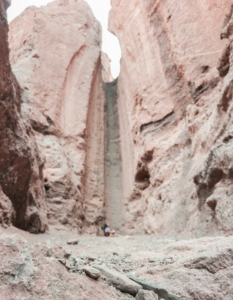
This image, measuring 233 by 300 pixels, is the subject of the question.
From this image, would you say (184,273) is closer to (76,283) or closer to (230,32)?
(76,283)

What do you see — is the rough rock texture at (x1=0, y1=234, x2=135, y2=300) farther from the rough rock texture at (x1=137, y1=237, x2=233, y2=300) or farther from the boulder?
the rough rock texture at (x1=137, y1=237, x2=233, y2=300)

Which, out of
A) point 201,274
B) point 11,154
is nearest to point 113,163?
point 11,154

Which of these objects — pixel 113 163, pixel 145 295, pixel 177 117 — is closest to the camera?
pixel 145 295

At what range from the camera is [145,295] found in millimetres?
1258

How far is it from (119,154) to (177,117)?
3.83 meters

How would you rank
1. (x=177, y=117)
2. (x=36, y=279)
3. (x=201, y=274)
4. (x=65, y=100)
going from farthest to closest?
(x=65, y=100) < (x=177, y=117) < (x=201, y=274) < (x=36, y=279)

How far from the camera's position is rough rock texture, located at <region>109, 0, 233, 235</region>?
389 cm

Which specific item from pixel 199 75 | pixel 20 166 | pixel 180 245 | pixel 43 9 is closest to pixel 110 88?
pixel 43 9

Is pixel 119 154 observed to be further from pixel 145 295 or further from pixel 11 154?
pixel 145 295

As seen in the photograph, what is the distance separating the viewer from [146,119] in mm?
7980

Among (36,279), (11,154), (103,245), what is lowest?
(103,245)

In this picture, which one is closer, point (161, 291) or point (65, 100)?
point (161, 291)

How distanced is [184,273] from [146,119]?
6.67 metres

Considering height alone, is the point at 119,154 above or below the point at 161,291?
above
